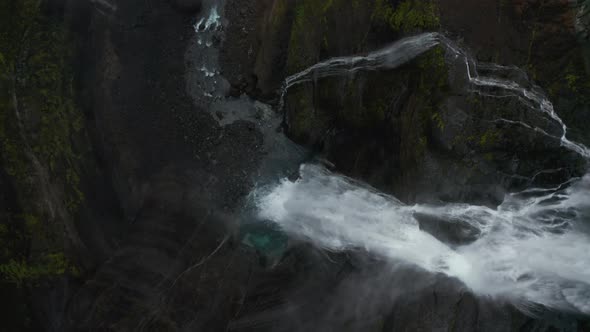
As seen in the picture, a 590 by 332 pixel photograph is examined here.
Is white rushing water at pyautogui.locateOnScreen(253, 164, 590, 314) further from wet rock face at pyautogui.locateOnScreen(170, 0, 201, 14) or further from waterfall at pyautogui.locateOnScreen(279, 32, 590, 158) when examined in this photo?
wet rock face at pyautogui.locateOnScreen(170, 0, 201, 14)

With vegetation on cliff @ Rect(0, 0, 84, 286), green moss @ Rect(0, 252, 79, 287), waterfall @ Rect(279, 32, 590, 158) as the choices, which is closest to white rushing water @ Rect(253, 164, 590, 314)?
waterfall @ Rect(279, 32, 590, 158)

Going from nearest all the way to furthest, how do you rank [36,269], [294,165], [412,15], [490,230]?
[412,15] → [490,230] → [36,269] → [294,165]

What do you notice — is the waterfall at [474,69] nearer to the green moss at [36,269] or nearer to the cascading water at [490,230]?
the cascading water at [490,230]

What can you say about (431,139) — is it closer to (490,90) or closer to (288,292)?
(490,90)

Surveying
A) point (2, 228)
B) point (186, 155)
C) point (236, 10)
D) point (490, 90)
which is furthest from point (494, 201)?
point (2, 228)

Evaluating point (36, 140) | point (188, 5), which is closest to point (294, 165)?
point (188, 5)

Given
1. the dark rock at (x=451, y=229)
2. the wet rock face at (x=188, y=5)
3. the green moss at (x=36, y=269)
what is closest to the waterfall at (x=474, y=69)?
the dark rock at (x=451, y=229)

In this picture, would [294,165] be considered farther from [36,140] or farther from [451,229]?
[36,140]
